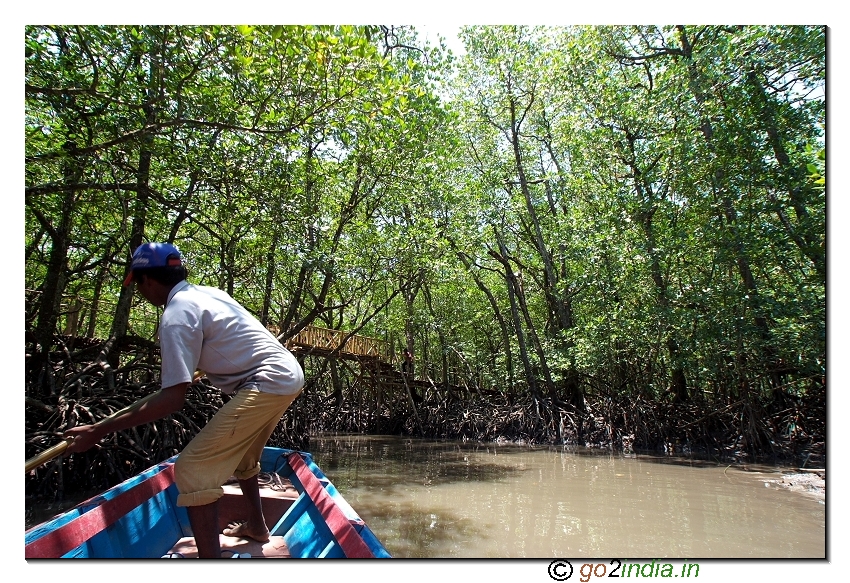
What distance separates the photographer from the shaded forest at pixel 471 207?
396cm

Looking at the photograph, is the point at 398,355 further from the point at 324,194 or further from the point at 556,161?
the point at 324,194

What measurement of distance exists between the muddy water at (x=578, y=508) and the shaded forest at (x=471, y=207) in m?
0.92

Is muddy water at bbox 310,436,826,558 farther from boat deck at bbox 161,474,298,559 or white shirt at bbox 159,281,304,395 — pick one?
white shirt at bbox 159,281,304,395

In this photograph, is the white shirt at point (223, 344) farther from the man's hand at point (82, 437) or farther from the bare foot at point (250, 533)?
the bare foot at point (250, 533)

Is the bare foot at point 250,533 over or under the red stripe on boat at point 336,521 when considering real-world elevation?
under

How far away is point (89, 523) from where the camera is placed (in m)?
2.16

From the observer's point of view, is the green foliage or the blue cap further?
the green foliage

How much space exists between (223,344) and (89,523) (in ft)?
3.20

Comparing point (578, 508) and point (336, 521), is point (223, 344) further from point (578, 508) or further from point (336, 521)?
point (578, 508)

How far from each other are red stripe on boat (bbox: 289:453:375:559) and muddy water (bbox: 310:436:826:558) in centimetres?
119

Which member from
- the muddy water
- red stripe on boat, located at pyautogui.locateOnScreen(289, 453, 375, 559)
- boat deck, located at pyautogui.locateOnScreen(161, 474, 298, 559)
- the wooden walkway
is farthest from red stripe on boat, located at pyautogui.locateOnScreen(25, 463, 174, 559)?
the wooden walkway

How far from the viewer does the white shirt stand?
5.82ft

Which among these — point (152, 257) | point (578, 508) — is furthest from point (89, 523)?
point (578, 508)

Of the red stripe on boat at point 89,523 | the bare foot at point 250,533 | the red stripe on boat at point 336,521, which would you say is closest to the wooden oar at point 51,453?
the red stripe on boat at point 89,523
